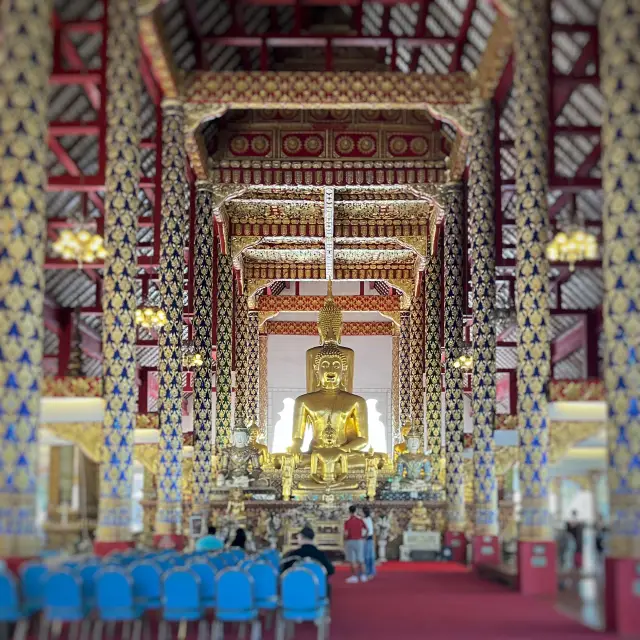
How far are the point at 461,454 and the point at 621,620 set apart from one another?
1121 centimetres

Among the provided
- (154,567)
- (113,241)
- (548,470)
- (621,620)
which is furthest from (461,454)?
(154,567)

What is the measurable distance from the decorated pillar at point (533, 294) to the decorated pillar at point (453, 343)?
6794 millimetres

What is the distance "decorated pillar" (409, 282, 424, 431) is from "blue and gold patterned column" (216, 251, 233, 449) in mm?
5962

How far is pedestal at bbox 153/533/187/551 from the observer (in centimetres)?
1653

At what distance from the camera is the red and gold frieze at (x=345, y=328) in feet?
121

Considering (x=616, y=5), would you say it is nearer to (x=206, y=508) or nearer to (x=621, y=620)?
(x=621, y=620)

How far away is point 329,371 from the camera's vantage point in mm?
27344

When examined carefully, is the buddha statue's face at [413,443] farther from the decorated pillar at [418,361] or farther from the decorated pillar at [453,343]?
the decorated pillar at [418,361]

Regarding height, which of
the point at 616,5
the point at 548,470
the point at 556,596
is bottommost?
the point at 556,596

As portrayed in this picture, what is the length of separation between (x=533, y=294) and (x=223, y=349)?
1355cm

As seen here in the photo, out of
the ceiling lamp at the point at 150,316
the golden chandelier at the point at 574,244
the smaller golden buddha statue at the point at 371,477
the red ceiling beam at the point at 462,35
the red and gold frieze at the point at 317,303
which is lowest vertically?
the smaller golden buddha statue at the point at 371,477

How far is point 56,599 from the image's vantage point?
315 inches

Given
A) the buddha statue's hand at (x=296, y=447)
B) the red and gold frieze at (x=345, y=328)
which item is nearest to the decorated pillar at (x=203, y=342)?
the buddha statue's hand at (x=296, y=447)

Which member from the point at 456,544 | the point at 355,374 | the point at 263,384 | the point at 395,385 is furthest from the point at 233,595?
the point at 355,374
